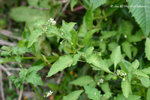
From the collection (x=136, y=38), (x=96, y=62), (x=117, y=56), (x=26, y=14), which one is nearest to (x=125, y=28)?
(x=136, y=38)

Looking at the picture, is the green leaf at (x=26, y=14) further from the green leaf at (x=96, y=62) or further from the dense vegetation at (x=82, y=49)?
the green leaf at (x=96, y=62)

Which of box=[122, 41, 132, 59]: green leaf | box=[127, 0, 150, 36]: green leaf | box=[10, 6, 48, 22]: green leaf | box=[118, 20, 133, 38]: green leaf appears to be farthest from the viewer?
box=[10, 6, 48, 22]: green leaf

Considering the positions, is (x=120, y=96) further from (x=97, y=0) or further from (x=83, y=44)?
(x=97, y=0)

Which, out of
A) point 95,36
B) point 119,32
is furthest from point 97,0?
point 95,36

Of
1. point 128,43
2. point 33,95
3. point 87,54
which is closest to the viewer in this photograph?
point 87,54

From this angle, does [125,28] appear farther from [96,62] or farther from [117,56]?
[96,62]

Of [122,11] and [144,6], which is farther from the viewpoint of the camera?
[122,11]

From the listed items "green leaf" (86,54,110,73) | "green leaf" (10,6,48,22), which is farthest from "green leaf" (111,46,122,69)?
"green leaf" (10,6,48,22)

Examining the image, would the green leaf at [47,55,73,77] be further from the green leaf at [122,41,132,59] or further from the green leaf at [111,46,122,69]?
the green leaf at [122,41,132,59]

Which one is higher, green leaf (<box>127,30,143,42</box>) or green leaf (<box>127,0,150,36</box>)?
green leaf (<box>127,0,150,36</box>)
